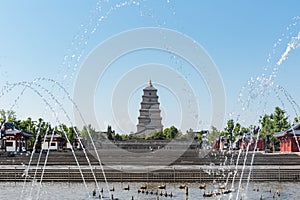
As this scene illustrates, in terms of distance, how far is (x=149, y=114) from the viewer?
4685 inches

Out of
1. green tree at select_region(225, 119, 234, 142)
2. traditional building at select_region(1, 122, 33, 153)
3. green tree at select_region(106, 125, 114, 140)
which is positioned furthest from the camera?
green tree at select_region(106, 125, 114, 140)

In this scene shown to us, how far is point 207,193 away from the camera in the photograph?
65.1 feet

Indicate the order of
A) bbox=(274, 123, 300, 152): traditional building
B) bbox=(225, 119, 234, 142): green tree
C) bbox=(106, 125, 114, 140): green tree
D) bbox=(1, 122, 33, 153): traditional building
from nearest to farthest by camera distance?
1. bbox=(274, 123, 300, 152): traditional building
2. bbox=(1, 122, 33, 153): traditional building
3. bbox=(225, 119, 234, 142): green tree
4. bbox=(106, 125, 114, 140): green tree

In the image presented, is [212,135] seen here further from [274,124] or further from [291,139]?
[291,139]

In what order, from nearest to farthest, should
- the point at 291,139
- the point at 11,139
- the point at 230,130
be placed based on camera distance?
the point at 291,139 < the point at 11,139 < the point at 230,130

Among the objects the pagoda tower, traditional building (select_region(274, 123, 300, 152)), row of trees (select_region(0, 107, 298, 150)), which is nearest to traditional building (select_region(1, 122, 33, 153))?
row of trees (select_region(0, 107, 298, 150))

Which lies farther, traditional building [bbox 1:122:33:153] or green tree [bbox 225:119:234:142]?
green tree [bbox 225:119:234:142]

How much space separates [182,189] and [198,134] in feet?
296

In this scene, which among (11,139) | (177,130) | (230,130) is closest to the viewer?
(11,139)

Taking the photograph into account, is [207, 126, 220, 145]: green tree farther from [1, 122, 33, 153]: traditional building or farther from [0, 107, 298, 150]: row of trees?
[1, 122, 33, 153]: traditional building

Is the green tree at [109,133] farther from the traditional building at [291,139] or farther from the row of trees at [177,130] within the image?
the traditional building at [291,139]

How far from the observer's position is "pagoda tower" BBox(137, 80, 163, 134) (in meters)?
117

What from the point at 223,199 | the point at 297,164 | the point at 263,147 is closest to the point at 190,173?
the point at 223,199

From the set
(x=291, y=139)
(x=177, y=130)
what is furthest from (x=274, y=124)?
(x=177, y=130)
